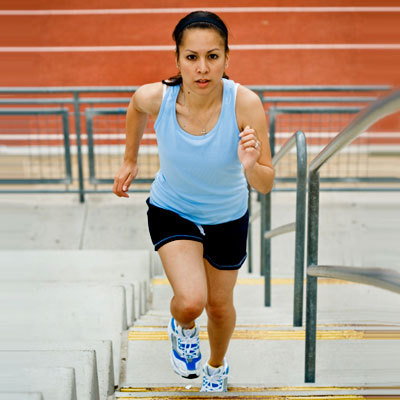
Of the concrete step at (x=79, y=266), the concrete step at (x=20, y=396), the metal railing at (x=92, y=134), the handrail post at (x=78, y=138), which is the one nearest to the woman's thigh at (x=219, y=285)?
the concrete step at (x=20, y=396)

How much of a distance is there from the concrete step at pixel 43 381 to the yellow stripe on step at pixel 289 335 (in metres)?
1.19

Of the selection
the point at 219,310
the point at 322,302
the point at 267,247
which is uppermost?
the point at 219,310

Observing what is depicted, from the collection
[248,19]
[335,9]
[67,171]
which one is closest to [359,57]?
[335,9]

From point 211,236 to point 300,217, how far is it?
71 centimetres

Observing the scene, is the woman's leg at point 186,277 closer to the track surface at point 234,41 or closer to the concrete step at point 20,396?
the concrete step at point 20,396

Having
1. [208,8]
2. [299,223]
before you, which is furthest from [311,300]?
[208,8]

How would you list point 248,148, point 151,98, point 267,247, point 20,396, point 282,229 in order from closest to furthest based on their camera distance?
1. point 20,396
2. point 248,148
3. point 151,98
4. point 282,229
5. point 267,247

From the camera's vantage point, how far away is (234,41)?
9.13 m

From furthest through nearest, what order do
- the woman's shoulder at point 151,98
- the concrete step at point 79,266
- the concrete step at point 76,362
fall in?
the concrete step at point 79,266, the woman's shoulder at point 151,98, the concrete step at point 76,362

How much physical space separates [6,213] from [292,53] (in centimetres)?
512

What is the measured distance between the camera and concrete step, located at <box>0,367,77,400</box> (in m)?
1.45

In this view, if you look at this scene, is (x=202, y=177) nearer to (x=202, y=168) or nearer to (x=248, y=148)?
(x=202, y=168)

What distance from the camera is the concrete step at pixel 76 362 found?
5.47 ft

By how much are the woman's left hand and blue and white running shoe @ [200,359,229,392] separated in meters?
0.89
